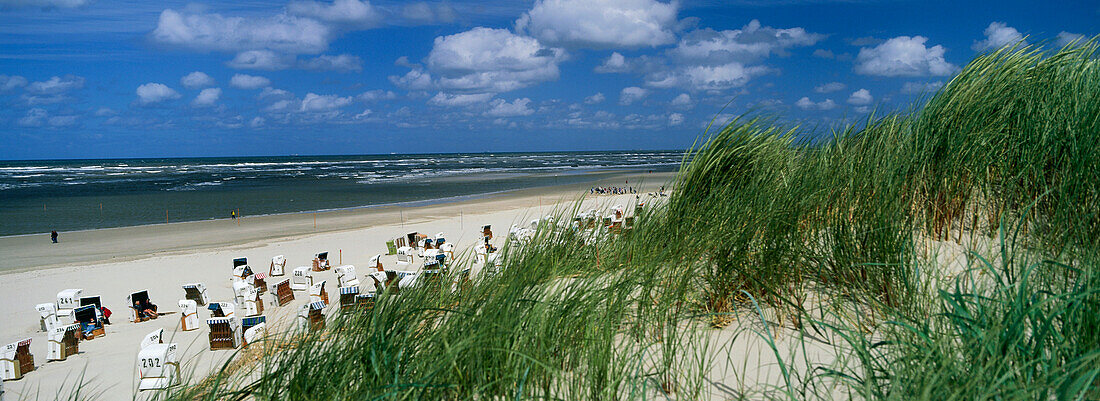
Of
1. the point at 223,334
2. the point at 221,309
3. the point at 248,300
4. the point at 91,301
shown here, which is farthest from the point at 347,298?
the point at 91,301

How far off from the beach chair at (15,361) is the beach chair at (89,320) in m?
1.08

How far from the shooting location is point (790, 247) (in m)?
3.03

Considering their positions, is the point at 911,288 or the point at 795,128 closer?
the point at 911,288

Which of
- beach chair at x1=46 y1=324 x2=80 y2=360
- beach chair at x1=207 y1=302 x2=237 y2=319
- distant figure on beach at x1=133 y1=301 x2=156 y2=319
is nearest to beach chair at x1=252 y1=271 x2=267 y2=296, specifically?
distant figure on beach at x1=133 y1=301 x2=156 y2=319

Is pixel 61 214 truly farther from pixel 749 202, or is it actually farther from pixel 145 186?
pixel 749 202

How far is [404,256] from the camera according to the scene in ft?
41.6

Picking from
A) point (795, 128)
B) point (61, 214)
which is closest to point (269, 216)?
point (61, 214)

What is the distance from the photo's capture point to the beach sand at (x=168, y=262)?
679cm

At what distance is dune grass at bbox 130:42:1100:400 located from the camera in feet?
5.82

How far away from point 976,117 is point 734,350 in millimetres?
2589

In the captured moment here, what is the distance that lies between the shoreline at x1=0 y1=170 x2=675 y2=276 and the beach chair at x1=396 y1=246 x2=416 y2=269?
3.99m

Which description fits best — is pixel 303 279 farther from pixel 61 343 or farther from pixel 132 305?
pixel 61 343

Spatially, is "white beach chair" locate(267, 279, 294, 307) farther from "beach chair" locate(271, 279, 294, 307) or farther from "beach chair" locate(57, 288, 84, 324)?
"beach chair" locate(57, 288, 84, 324)

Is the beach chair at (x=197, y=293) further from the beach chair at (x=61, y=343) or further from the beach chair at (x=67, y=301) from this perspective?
the beach chair at (x=61, y=343)
